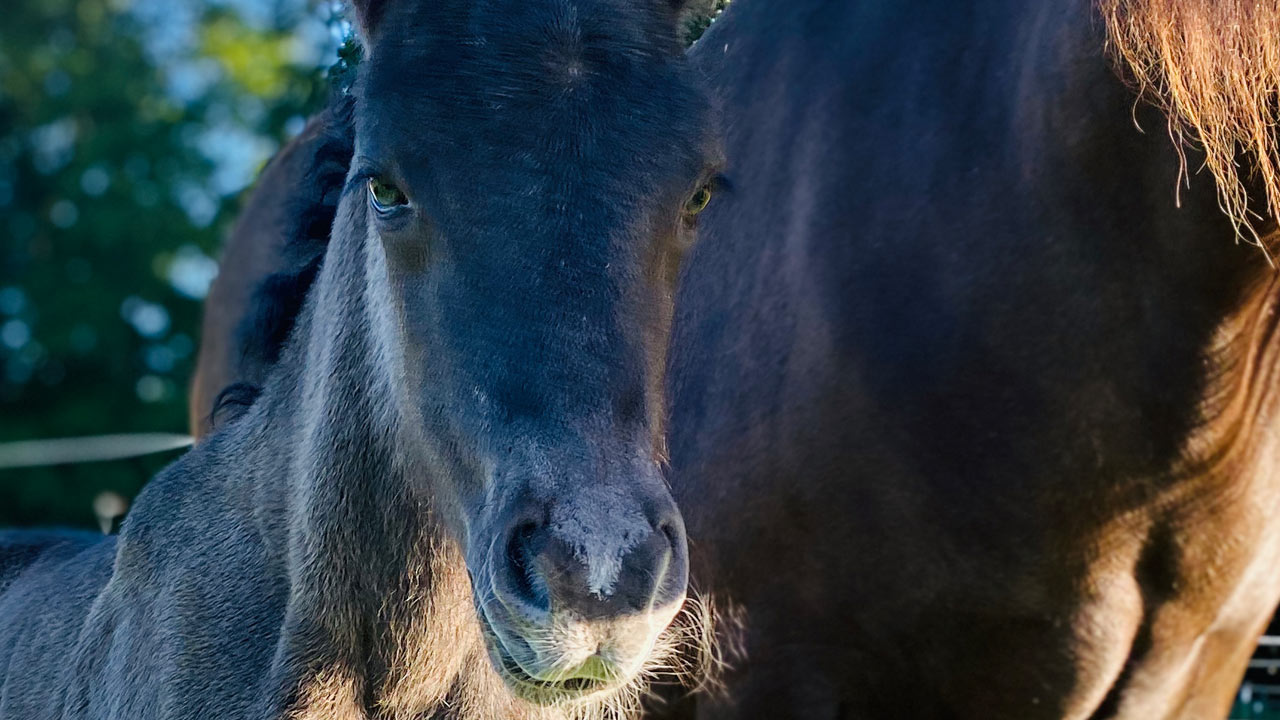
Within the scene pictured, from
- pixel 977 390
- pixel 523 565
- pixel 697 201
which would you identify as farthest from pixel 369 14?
pixel 977 390

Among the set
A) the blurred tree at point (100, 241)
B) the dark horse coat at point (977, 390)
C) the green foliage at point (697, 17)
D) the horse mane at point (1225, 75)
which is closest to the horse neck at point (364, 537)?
the green foliage at point (697, 17)

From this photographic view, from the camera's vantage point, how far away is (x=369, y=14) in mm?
2350

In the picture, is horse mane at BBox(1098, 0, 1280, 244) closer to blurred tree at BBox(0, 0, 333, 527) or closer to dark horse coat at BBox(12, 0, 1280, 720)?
dark horse coat at BBox(12, 0, 1280, 720)

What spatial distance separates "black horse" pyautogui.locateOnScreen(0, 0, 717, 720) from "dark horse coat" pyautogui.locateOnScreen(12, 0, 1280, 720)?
84cm

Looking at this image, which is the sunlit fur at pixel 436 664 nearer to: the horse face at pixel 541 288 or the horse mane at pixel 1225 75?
the horse face at pixel 541 288

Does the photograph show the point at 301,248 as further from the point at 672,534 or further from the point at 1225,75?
the point at 1225,75

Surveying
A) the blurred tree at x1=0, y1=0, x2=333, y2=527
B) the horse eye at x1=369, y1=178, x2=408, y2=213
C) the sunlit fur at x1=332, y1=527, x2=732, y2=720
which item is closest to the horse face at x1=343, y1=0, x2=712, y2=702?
the horse eye at x1=369, y1=178, x2=408, y2=213

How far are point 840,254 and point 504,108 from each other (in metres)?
1.39

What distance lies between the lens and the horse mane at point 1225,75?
8.39 ft

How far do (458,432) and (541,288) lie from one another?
0.92 ft

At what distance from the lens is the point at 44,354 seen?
61.0 feet

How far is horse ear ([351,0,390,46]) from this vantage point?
2.34m

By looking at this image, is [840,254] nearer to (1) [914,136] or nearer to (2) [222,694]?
(1) [914,136]

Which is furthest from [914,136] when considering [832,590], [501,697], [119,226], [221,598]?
[119,226]
